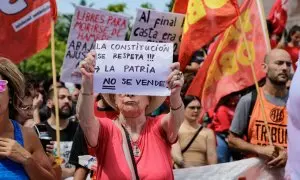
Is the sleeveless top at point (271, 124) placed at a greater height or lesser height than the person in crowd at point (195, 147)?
greater

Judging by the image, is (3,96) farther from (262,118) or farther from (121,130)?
(262,118)

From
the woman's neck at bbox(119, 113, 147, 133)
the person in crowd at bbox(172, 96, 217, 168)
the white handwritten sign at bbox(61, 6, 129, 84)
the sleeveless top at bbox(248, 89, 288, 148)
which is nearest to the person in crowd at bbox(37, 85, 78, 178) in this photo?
the white handwritten sign at bbox(61, 6, 129, 84)

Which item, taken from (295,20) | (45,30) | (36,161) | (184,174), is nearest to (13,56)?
(45,30)

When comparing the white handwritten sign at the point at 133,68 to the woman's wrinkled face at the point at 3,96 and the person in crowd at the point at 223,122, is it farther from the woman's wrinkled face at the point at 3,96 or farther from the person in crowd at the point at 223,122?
the person in crowd at the point at 223,122

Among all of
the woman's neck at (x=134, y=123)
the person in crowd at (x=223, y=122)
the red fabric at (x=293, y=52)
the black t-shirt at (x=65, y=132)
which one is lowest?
the person in crowd at (x=223, y=122)

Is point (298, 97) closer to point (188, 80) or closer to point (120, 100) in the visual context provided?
point (120, 100)

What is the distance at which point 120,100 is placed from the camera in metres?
5.65

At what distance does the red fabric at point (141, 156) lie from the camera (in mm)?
5367

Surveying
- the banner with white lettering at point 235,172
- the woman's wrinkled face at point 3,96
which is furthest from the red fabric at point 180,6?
the woman's wrinkled face at point 3,96

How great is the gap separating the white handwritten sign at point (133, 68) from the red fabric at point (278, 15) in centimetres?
570

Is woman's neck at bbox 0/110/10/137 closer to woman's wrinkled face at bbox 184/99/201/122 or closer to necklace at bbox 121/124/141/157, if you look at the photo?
necklace at bbox 121/124/141/157

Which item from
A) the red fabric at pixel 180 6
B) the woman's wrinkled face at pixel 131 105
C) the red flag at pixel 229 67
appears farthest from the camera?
the red fabric at pixel 180 6

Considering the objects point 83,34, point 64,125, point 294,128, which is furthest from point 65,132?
point 294,128

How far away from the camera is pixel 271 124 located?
296 inches
